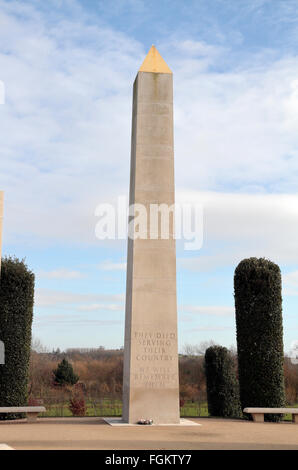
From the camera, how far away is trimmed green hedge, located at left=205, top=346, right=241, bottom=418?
21250 mm

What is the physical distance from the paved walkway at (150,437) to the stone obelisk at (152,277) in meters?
1.23

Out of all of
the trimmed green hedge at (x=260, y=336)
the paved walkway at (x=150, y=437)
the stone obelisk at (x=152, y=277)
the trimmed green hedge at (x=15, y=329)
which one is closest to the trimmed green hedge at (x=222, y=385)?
Answer: the trimmed green hedge at (x=260, y=336)

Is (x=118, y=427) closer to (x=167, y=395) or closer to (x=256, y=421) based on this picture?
(x=167, y=395)

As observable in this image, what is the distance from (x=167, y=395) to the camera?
1562 cm

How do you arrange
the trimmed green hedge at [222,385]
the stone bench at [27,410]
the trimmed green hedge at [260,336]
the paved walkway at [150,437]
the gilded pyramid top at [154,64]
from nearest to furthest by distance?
the paved walkway at [150,437]
the stone bench at [27,410]
the gilded pyramid top at [154,64]
the trimmed green hedge at [260,336]
the trimmed green hedge at [222,385]

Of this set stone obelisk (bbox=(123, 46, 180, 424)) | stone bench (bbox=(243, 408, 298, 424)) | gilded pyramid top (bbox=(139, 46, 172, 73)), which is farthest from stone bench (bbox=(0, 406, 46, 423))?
gilded pyramid top (bbox=(139, 46, 172, 73))

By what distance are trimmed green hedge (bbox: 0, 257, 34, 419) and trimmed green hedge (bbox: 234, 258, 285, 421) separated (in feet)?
25.2

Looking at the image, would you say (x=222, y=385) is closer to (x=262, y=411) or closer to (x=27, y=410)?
(x=262, y=411)

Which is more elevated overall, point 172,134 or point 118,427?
point 172,134

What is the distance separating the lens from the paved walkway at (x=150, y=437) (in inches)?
426

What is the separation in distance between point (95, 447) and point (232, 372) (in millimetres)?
12207

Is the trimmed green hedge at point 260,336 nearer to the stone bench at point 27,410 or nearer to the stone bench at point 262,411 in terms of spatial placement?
the stone bench at point 262,411

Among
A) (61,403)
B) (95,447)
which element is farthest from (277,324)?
(61,403)

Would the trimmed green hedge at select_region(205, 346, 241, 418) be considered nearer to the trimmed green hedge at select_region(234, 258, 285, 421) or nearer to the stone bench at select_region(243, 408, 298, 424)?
the trimmed green hedge at select_region(234, 258, 285, 421)
